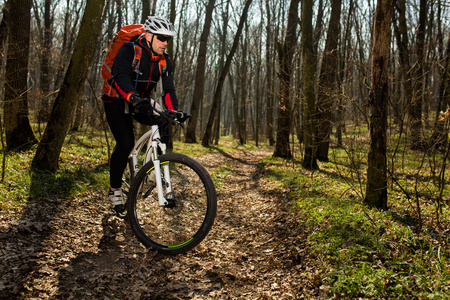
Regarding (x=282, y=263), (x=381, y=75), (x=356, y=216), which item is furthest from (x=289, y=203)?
(x=381, y=75)

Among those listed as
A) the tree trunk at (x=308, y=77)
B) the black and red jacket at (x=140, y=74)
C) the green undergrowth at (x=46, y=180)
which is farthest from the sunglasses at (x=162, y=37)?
the tree trunk at (x=308, y=77)

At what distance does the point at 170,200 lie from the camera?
337 cm

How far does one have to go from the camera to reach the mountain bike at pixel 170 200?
3.20 metres

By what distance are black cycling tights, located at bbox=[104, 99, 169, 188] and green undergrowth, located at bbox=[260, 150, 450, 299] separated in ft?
7.81

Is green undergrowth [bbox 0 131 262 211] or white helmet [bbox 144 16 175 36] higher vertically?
white helmet [bbox 144 16 175 36]

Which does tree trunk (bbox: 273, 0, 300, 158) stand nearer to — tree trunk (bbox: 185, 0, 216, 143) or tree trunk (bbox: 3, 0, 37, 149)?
tree trunk (bbox: 185, 0, 216, 143)

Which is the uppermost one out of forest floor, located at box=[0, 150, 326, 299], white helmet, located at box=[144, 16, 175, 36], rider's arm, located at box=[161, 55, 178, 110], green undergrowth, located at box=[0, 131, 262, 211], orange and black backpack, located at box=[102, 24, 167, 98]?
white helmet, located at box=[144, 16, 175, 36]

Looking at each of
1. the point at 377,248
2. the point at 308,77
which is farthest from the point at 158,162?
the point at 308,77

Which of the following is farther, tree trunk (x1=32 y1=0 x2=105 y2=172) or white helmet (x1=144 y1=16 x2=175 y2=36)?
tree trunk (x1=32 y1=0 x2=105 y2=172)

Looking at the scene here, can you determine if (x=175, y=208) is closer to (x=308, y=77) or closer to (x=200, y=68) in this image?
(x=308, y=77)

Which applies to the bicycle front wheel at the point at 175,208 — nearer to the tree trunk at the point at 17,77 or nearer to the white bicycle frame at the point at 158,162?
the white bicycle frame at the point at 158,162

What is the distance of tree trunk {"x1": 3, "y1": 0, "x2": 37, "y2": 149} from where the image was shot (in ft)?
21.7

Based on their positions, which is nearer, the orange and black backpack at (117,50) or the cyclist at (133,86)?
the cyclist at (133,86)

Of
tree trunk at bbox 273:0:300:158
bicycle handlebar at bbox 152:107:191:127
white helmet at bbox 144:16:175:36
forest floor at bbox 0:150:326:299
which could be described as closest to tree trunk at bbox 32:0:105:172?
forest floor at bbox 0:150:326:299
